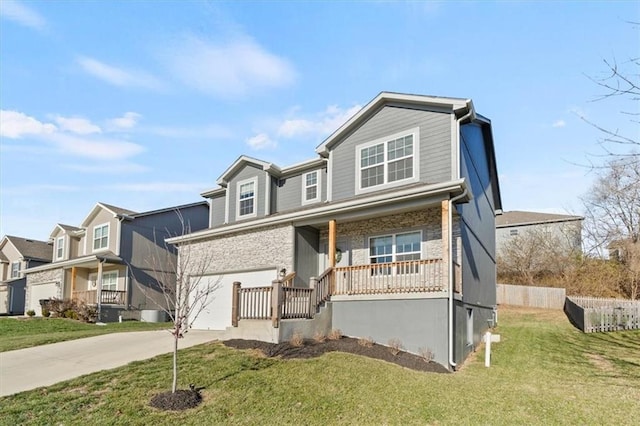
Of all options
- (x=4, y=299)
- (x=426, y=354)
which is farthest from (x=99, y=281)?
(x=426, y=354)

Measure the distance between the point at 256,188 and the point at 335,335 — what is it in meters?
8.37

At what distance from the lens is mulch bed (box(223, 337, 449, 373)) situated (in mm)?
10602

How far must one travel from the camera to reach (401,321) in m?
12.2

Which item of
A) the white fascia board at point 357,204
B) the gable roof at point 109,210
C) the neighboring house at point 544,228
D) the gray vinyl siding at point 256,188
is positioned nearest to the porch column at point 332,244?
the white fascia board at point 357,204

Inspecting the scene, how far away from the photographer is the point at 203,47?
13.0 m

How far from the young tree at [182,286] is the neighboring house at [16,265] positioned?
15.8 meters

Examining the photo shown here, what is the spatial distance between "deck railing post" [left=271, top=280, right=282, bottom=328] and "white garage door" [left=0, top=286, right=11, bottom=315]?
34.1 metres

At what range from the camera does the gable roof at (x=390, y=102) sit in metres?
13.1

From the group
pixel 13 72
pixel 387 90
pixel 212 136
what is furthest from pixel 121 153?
pixel 387 90

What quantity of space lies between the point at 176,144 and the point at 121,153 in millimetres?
2310

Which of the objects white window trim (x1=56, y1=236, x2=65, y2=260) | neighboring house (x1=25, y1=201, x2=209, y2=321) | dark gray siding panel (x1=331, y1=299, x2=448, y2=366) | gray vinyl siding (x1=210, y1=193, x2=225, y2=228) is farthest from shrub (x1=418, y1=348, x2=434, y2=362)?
white window trim (x1=56, y1=236, x2=65, y2=260)

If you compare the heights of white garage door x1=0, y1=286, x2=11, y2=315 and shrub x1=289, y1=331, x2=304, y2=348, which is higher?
shrub x1=289, y1=331, x2=304, y2=348

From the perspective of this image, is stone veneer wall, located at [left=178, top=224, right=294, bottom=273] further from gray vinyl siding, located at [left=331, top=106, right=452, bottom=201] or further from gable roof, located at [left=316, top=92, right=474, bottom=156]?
gable roof, located at [left=316, top=92, right=474, bottom=156]

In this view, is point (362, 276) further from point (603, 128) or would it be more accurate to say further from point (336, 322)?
point (603, 128)
